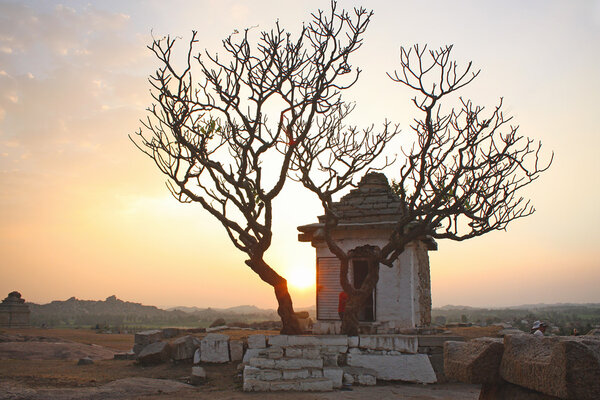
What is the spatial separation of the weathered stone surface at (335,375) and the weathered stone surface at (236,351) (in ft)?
9.72

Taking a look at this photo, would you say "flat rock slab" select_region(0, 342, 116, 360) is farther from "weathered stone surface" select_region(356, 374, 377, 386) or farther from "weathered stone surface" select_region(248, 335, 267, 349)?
"weathered stone surface" select_region(356, 374, 377, 386)

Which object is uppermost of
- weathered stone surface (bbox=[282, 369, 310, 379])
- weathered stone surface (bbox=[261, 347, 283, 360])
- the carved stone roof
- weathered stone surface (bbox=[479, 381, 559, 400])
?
the carved stone roof

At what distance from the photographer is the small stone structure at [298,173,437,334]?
16141mm

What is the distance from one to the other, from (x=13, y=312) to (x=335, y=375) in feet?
90.3

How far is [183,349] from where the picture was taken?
46.4ft

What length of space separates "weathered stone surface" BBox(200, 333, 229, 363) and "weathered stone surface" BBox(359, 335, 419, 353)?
12.5 feet

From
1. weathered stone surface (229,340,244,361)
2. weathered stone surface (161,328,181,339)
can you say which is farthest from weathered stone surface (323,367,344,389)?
weathered stone surface (161,328,181,339)

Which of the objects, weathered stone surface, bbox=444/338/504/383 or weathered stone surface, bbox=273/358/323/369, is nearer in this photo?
weathered stone surface, bbox=444/338/504/383

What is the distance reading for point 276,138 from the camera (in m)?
14.6

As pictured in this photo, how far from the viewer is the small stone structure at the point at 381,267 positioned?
16.1 m

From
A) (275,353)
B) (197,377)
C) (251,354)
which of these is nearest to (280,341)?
(275,353)

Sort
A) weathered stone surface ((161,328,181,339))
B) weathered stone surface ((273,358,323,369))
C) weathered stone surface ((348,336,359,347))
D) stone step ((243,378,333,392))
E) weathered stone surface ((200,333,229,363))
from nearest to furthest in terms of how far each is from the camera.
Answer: stone step ((243,378,333,392)), weathered stone surface ((273,358,323,369)), weathered stone surface ((348,336,359,347)), weathered stone surface ((200,333,229,363)), weathered stone surface ((161,328,181,339))

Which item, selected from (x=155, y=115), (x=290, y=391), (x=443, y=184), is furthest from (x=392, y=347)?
(x=155, y=115)

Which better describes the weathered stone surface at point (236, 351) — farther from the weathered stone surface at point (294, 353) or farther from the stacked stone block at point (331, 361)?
the weathered stone surface at point (294, 353)
